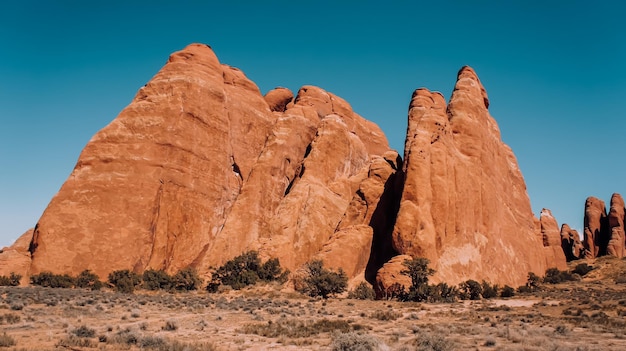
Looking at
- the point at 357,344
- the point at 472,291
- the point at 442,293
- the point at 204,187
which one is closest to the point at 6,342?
the point at 357,344

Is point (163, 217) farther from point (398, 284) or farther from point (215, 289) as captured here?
point (398, 284)

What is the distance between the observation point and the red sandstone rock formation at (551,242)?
65794 millimetres

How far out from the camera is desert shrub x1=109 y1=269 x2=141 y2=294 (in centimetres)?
4112

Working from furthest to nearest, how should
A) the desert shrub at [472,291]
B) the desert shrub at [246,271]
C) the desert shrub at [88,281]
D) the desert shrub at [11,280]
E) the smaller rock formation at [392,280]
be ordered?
the desert shrub at [246,271] → the desert shrub at [88,281] → the desert shrub at [11,280] → the desert shrub at [472,291] → the smaller rock formation at [392,280]

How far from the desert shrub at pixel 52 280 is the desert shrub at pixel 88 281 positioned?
0.72 m

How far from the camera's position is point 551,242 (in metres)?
71.6

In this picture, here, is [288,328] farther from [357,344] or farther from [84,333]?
[84,333]

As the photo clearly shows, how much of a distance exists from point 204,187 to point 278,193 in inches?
411

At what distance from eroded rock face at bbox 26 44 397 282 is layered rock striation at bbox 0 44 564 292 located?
165 millimetres

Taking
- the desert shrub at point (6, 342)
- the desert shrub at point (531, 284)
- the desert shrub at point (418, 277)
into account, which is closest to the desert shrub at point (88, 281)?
the desert shrub at point (418, 277)

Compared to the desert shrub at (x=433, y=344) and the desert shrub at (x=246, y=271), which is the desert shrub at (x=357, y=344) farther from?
the desert shrub at (x=246, y=271)

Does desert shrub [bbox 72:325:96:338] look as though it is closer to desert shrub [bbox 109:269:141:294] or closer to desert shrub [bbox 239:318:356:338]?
desert shrub [bbox 239:318:356:338]

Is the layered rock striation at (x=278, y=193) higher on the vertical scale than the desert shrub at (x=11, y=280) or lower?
higher

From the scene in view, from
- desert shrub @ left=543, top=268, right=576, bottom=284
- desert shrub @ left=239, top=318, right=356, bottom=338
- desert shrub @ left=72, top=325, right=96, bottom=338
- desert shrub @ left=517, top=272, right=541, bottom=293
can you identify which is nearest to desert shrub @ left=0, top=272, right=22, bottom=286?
desert shrub @ left=72, top=325, right=96, bottom=338
